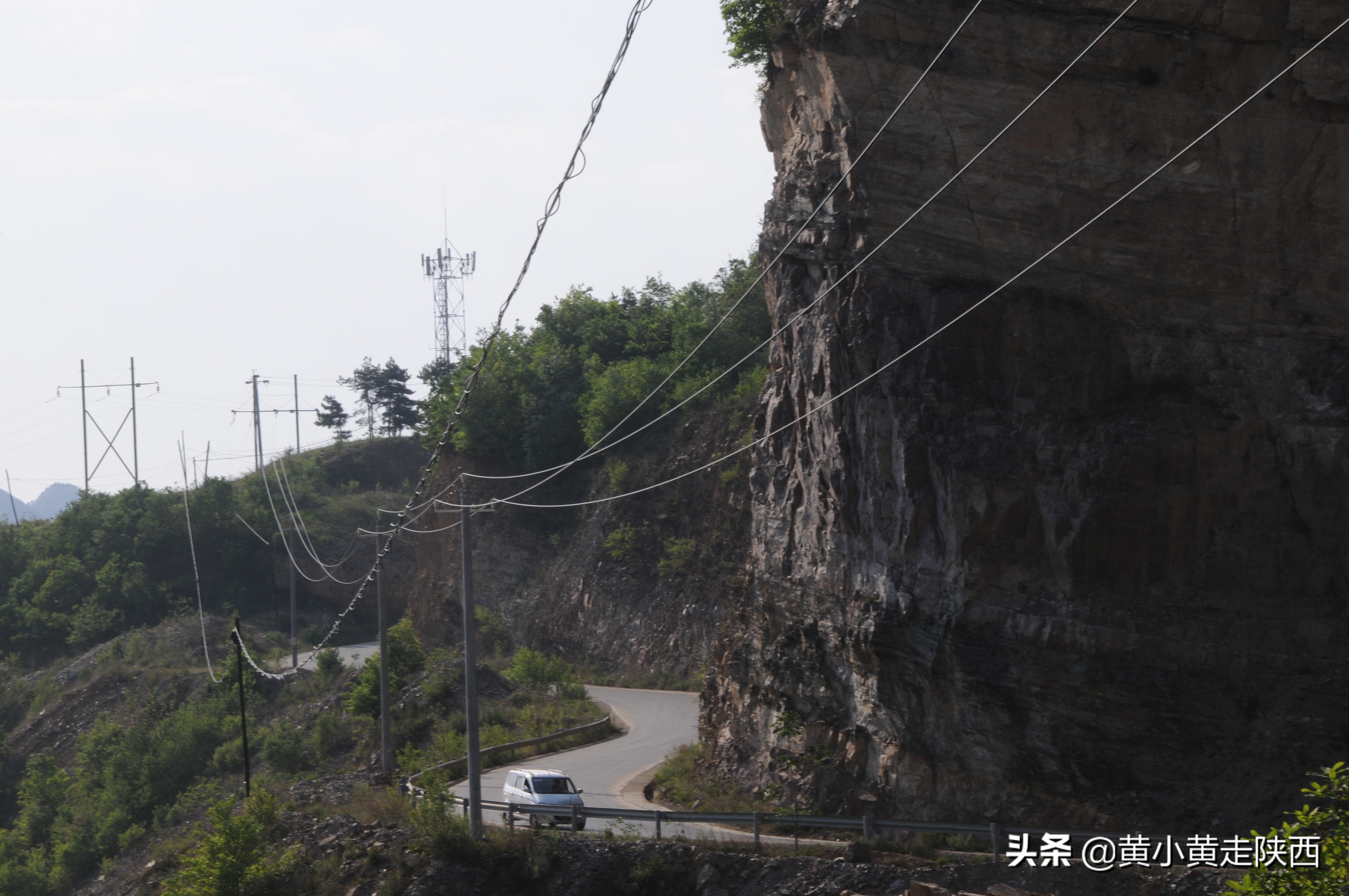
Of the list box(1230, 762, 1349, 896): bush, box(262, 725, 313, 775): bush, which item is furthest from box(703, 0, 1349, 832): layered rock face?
box(262, 725, 313, 775): bush

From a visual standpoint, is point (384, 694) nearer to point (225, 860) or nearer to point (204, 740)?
point (225, 860)

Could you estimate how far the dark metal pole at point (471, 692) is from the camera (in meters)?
18.6

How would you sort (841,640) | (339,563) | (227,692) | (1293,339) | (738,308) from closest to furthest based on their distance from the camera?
(1293,339) < (841,640) < (227,692) < (738,308) < (339,563)

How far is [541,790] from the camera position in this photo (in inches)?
876

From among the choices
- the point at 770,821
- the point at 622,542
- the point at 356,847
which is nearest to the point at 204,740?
the point at 622,542

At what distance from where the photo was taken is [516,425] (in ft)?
178

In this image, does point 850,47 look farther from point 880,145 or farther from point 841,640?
point 841,640

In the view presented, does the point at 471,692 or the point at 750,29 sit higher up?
the point at 750,29

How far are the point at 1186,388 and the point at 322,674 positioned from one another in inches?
1614

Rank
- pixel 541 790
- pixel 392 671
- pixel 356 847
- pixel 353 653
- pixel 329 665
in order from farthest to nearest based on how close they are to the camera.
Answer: pixel 353 653
pixel 329 665
pixel 392 671
pixel 541 790
pixel 356 847

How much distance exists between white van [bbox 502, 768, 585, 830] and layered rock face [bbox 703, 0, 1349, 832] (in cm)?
531

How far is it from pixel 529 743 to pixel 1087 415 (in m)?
19.2

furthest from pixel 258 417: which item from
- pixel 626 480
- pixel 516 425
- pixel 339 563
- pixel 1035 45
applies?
pixel 1035 45

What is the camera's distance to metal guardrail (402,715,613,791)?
2728 cm
